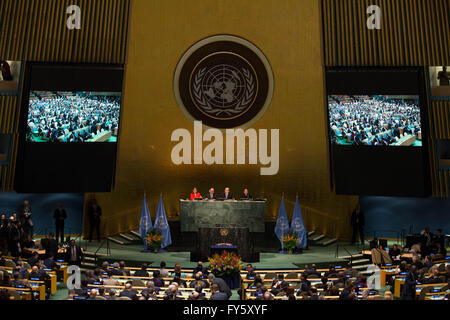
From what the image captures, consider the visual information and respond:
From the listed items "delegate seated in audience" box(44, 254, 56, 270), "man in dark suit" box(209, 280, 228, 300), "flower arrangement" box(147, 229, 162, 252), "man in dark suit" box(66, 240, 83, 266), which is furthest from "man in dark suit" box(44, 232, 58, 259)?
"man in dark suit" box(209, 280, 228, 300)

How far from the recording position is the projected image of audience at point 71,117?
1981 centimetres

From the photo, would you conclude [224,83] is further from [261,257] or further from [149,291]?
[149,291]

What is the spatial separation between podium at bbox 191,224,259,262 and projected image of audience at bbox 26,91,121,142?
5.03 meters

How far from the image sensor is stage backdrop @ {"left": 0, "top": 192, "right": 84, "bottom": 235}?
20.8 meters

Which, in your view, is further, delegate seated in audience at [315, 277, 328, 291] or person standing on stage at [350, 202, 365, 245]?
person standing on stage at [350, 202, 365, 245]

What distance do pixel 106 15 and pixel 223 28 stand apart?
13.2 feet

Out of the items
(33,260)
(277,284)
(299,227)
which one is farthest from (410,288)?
(33,260)

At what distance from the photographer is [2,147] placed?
21.1 metres

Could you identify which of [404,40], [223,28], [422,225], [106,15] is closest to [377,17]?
[404,40]

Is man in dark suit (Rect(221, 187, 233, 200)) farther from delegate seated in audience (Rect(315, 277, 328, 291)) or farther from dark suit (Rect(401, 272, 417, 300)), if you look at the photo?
dark suit (Rect(401, 272, 417, 300))

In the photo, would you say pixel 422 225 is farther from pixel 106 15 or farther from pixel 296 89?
pixel 106 15

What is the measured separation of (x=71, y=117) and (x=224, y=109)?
523cm

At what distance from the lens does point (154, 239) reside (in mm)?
18547

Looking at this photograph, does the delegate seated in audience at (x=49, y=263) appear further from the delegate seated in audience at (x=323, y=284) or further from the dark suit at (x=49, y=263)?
the delegate seated in audience at (x=323, y=284)
